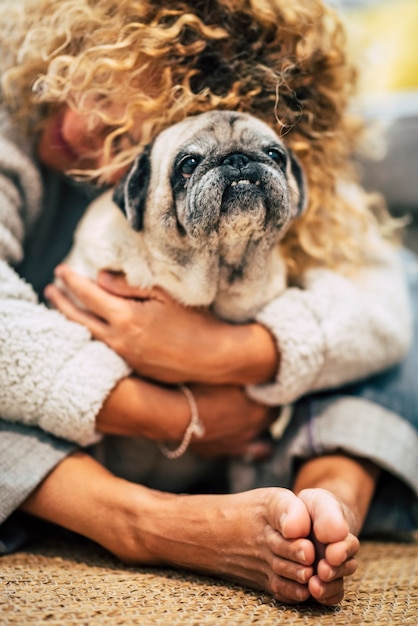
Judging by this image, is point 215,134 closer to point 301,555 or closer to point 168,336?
point 168,336

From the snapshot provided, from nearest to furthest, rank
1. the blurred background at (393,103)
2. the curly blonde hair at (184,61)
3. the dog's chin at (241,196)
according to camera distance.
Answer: the dog's chin at (241,196) < the curly blonde hair at (184,61) < the blurred background at (393,103)

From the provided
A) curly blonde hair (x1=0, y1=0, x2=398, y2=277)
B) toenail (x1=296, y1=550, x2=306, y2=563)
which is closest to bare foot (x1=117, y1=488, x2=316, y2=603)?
toenail (x1=296, y1=550, x2=306, y2=563)

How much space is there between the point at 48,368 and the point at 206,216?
0.30 metres

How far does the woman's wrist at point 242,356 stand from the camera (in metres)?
0.96

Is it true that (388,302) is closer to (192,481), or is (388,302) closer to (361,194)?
(361,194)

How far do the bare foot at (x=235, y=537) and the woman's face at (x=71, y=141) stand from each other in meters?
0.53

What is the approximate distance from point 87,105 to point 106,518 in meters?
0.60

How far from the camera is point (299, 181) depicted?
95 cm

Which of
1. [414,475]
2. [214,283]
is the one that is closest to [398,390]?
[414,475]

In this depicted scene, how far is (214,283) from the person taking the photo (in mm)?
941

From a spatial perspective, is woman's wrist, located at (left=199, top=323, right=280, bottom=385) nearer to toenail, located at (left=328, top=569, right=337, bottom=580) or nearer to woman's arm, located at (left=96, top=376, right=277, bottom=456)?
woman's arm, located at (left=96, top=376, right=277, bottom=456)

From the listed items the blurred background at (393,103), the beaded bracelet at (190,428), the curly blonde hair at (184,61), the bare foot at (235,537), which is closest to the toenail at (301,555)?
the bare foot at (235,537)

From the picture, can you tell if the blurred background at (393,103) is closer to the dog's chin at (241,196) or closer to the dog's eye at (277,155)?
the dog's eye at (277,155)

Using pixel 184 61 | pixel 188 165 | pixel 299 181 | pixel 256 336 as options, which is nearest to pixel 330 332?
pixel 256 336
